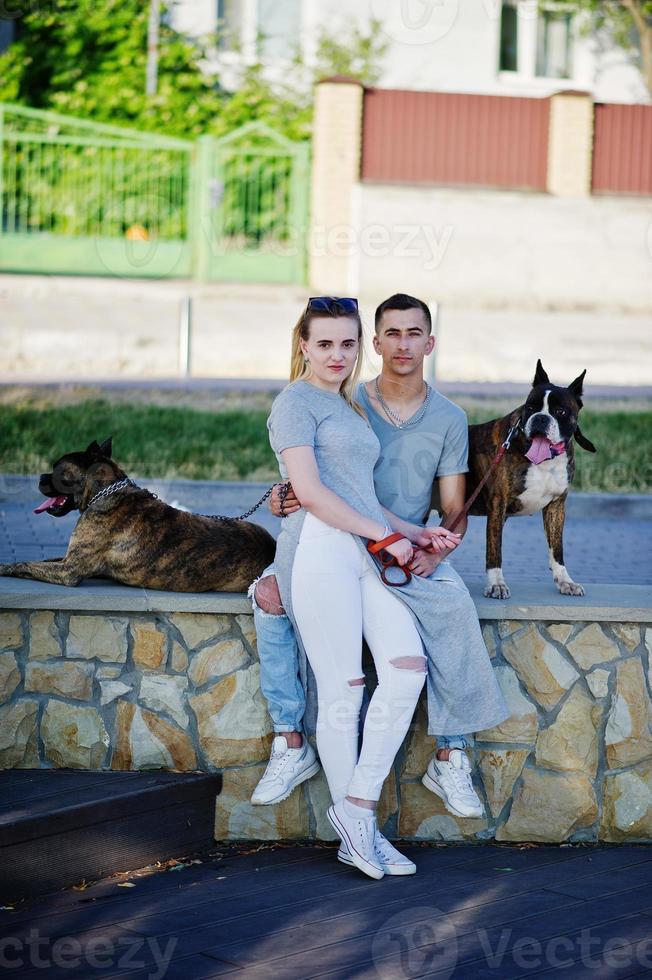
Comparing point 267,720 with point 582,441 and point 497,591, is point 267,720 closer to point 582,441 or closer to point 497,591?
point 497,591

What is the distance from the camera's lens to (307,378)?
188 inches

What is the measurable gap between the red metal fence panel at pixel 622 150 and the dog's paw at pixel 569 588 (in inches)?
632

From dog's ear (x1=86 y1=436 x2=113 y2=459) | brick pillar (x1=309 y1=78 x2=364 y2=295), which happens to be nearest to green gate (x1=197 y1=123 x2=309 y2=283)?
brick pillar (x1=309 y1=78 x2=364 y2=295)

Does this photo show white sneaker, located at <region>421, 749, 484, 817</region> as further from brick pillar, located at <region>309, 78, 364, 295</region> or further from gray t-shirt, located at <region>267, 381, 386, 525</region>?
brick pillar, located at <region>309, 78, 364, 295</region>

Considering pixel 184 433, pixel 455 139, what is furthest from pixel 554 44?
pixel 184 433

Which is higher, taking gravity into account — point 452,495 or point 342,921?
point 452,495

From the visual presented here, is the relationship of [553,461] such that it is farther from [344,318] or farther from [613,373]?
[613,373]

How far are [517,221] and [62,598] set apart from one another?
52.6ft

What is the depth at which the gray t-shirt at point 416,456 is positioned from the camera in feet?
16.2

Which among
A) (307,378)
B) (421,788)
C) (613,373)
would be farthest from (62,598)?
(613,373)

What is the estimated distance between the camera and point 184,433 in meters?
11.0

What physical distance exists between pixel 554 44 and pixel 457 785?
21.6 m

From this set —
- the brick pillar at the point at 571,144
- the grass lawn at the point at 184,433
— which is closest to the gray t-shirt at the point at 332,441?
the grass lawn at the point at 184,433

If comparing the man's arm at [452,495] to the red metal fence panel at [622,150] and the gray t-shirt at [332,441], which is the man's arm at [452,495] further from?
the red metal fence panel at [622,150]
